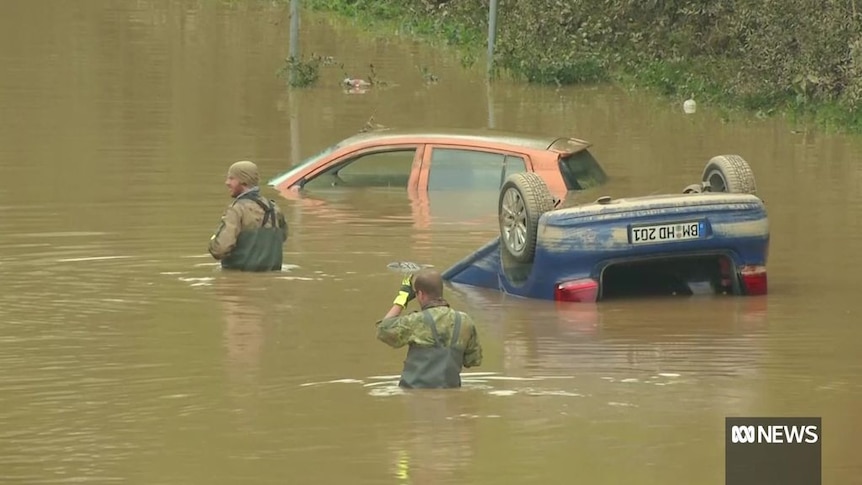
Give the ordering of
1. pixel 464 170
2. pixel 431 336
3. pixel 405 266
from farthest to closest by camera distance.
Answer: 1. pixel 464 170
2. pixel 405 266
3. pixel 431 336

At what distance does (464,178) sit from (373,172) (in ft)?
2.73

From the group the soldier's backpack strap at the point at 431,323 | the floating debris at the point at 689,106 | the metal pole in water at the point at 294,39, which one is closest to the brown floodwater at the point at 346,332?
the soldier's backpack strap at the point at 431,323

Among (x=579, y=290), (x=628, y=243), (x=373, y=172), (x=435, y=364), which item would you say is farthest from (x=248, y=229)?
(x=435, y=364)

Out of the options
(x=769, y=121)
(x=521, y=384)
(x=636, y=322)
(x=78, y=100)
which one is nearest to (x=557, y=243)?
(x=636, y=322)

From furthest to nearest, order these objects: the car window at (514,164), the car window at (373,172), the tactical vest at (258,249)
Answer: the car window at (373,172) < the car window at (514,164) < the tactical vest at (258,249)

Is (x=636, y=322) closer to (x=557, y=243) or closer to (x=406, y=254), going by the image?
(x=557, y=243)

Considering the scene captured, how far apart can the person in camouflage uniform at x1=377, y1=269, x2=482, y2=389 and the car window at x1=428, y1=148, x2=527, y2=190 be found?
682 centimetres

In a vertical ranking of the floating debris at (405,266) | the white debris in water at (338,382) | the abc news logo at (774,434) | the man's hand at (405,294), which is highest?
the man's hand at (405,294)

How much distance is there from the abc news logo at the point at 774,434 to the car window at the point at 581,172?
712 centimetres

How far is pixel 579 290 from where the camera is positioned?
12539mm

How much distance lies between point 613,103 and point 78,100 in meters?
7.37

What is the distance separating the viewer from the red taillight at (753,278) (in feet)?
41.9

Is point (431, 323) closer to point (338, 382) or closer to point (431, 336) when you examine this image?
point (431, 336)

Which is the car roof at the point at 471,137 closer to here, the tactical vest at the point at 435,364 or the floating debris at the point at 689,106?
the tactical vest at the point at 435,364
